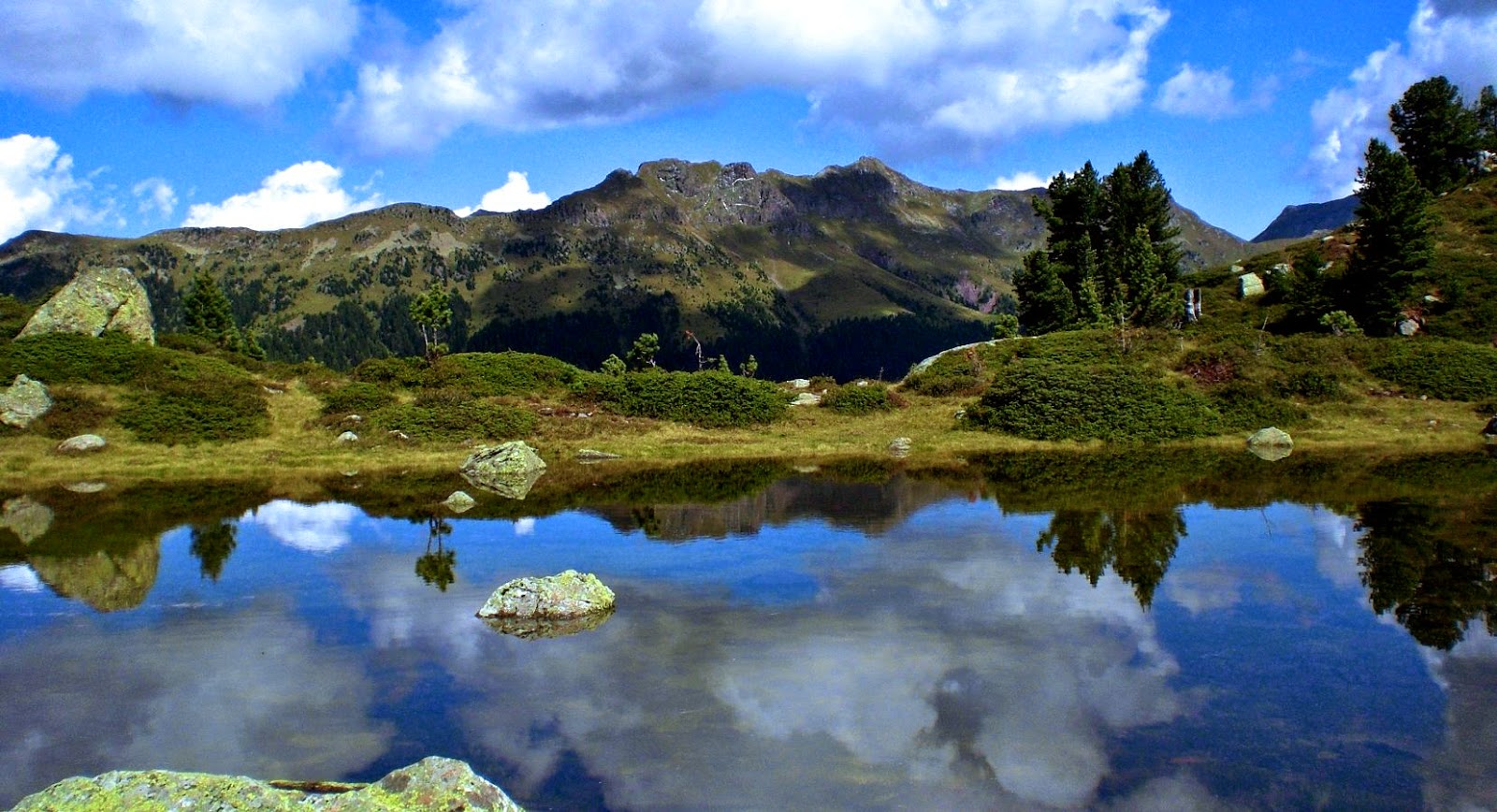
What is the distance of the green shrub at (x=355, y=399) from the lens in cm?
5022

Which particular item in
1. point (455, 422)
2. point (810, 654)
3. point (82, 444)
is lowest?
point (810, 654)

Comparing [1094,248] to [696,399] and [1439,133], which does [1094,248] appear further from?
[696,399]

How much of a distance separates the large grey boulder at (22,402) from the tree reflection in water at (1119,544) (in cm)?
4851

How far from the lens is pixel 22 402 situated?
146 ft

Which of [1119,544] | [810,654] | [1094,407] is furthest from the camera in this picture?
[1094,407]

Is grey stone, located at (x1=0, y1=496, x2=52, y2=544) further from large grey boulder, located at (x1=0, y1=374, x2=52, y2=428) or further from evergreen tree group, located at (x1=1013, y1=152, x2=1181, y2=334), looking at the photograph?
evergreen tree group, located at (x1=1013, y1=152, x2=1181, y2=334)

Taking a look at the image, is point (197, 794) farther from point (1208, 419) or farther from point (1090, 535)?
point (1208, 419)

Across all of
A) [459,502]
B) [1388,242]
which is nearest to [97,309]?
[459,502]

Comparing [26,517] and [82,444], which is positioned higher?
[82,444]

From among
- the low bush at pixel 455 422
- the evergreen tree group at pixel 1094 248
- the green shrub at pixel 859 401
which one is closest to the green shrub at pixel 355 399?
the low bush at pixel 455 422

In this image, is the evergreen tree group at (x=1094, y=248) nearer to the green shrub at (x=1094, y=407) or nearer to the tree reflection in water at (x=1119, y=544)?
the green shrub at (x=1094, y=407)

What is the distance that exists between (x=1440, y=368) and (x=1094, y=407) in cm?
2115

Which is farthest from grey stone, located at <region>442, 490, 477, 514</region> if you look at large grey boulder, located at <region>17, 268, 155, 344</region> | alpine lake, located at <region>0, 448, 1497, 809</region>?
large grey boulder, located at <region>17, 268, 155, 344</region>

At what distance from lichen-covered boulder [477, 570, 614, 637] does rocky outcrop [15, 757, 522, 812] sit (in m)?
9.59
